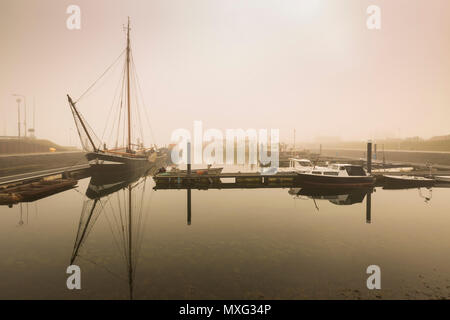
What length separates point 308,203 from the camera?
23.8 m

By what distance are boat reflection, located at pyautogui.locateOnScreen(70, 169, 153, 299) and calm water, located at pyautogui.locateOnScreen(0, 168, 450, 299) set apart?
0.32 ft

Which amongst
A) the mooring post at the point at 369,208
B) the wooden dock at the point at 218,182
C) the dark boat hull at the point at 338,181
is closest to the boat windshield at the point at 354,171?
the dark boat hull at the point at 338,181

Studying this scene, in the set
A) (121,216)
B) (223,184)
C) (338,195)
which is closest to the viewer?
(121,216)

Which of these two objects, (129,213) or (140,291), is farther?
(129,213)

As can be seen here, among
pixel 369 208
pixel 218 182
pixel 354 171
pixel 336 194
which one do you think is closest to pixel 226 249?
pixel 369 208

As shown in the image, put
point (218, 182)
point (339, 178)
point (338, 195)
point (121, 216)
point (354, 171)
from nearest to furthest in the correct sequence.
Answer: point (121, 216), point (338, 195), point (339, 178), point (354, 171), point (218, 182)

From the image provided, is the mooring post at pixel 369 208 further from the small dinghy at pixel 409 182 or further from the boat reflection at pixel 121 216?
the boat reflection at pixel 121 216

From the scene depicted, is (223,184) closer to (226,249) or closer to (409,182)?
(226,249)

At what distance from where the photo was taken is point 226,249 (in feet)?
42.4

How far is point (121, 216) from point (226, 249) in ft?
37.4

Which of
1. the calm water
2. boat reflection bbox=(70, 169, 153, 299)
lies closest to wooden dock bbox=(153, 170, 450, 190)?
boat reflection bbox=(70, 169, 153, 299)
